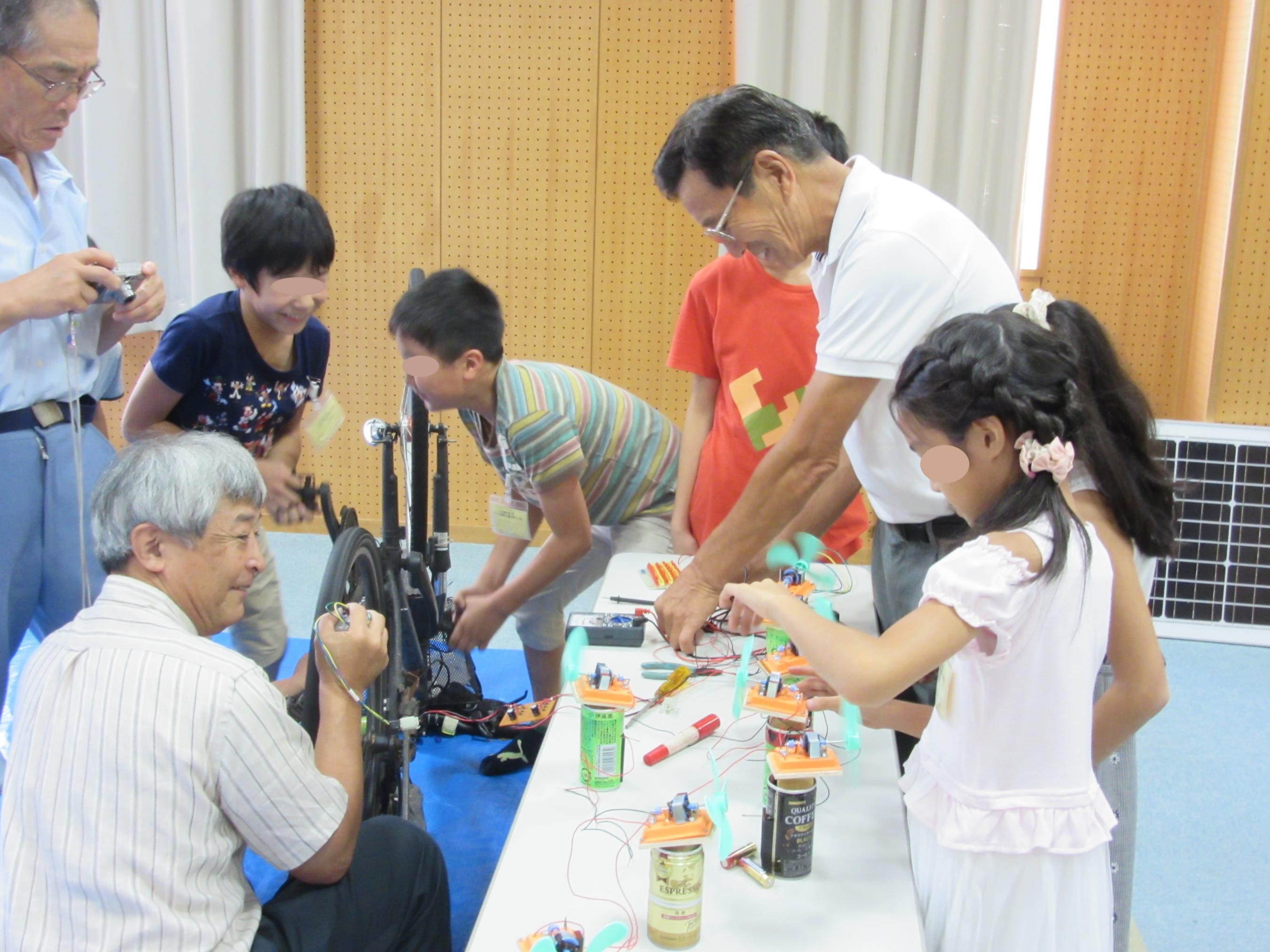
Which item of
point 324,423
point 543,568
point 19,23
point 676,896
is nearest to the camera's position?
point 676,896

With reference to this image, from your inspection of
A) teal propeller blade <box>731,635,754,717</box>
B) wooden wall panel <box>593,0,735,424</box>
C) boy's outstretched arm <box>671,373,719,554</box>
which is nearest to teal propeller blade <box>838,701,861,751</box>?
teal propeller blade <box>731,635,754,717</box>

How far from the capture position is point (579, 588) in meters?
2.66

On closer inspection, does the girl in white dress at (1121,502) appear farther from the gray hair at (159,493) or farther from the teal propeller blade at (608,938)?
the gray hair at (159,493)

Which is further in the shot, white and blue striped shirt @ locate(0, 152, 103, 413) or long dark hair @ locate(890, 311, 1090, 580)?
white and blue striped shirt @ locate(0, 152, 103, 413)

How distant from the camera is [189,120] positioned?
4164 millimetres

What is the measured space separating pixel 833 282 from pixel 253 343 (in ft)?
4.00

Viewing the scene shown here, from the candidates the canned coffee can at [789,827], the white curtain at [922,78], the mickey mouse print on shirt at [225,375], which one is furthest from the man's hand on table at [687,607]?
the white curtain at [922,78]

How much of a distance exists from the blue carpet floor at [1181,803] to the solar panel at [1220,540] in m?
0.13

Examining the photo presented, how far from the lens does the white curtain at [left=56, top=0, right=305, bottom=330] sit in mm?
4148

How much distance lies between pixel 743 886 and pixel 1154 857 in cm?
→ 177

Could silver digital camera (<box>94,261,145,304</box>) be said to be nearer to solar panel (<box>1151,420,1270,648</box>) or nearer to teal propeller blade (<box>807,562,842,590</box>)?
teal propeller blade (<box>807,562,842,590</box>)

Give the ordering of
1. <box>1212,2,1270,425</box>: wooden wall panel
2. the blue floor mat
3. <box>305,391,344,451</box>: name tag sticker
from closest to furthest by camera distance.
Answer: <box>305,391,344,451</box>: name tag sticker → the blue floor mat → <box>1212,2,1270,425</box>: wooden wall panel

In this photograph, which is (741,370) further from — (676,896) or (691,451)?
(676,896)

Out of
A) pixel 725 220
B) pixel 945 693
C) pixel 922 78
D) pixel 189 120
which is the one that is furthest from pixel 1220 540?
pixel 189 120
